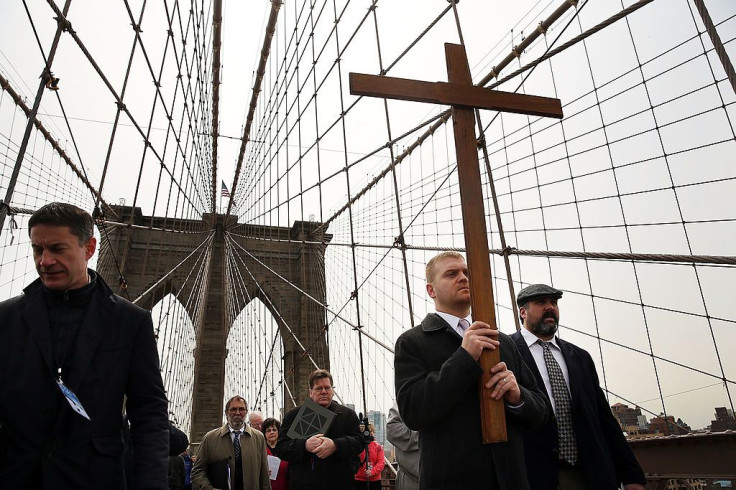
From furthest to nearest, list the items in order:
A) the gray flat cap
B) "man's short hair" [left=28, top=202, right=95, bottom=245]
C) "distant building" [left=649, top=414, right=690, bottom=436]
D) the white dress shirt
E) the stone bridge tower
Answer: the stone bridge tower → "distant building" [left=649, top=414, right=690, bottom=436] → the gray flat cap → the white dress shirt → "man's short hair" [left=28, top=202, right=95, bottom=245]

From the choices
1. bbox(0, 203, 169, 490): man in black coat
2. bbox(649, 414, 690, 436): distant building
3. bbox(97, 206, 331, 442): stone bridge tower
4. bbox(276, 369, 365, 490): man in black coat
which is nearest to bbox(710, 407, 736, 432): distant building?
bbox(649, 414, 690, 436): distant building

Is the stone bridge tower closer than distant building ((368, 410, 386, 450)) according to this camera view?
No

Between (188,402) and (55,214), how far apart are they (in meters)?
13.6

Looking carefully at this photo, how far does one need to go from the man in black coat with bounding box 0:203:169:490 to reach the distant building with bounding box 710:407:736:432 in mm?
1853

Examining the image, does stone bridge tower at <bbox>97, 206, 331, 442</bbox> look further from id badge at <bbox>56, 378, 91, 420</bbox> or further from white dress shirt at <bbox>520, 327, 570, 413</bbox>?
id badge at <bbox>56, 378, 91, 420</bbox>

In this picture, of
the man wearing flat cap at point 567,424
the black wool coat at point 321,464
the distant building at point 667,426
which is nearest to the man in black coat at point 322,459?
the black wool coat at point 321,464

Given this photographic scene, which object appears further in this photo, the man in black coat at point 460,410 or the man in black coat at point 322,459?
the man in black coat at point 322,459

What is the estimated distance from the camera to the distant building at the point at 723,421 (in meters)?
1.88

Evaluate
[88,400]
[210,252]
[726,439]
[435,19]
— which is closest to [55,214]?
[88,400]

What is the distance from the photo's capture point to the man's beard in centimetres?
170

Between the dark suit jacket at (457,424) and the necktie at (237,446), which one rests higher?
the dark suit jacket at (457,424)

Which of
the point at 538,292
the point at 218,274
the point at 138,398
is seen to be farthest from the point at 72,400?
the point at 218,274

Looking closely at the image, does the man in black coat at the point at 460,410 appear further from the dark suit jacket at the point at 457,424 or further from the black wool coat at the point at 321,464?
the black wool coat at the point at 321,464

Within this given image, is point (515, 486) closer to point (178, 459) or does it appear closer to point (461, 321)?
point (461, 321)
